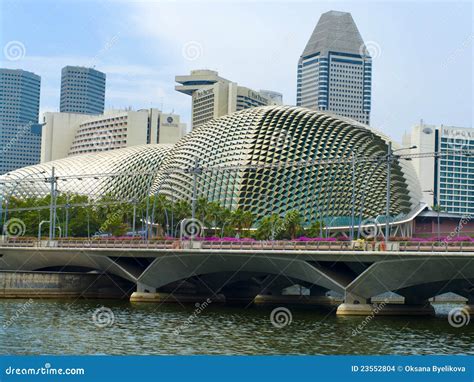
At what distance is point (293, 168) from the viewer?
13012 centimetres

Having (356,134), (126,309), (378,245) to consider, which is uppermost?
(356,134)

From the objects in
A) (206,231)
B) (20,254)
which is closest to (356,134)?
(206,231)

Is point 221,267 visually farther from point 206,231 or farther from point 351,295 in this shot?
point 206,231

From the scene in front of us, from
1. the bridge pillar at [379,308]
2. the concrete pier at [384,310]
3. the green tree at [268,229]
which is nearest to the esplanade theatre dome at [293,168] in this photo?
the green tree at [268,229]

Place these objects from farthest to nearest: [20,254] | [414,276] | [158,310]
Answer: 1. [20,254]
2. [158,310]
3. [414,276]

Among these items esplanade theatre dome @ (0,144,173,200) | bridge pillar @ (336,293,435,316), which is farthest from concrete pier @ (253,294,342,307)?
esplanade theatre dome @ (0,144,173,200)

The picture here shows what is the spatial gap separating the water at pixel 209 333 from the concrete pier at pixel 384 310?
1236 mm

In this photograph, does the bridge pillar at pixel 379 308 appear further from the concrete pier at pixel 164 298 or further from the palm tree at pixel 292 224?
the palm tree at pixel 292 224

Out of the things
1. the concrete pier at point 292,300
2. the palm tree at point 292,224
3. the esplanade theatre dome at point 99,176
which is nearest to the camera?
the concrete pier at point 292,300

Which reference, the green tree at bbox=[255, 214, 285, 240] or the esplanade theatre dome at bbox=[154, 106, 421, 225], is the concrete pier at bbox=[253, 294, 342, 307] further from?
the esplanade theatre dome at bbox=[154, 106, 421, 225]

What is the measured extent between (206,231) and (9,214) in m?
32.0

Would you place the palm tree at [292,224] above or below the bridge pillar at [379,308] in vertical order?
above

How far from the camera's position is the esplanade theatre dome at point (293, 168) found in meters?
126

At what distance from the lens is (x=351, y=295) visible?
213 feet
